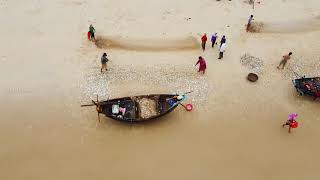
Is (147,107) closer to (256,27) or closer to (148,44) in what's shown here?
(148,44)

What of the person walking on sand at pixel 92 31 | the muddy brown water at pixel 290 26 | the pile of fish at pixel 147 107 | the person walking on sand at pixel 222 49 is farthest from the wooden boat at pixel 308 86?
the person walking on sand at pixel 92 31

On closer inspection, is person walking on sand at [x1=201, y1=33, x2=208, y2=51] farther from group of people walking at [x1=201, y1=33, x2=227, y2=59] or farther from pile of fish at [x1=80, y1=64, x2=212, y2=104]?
pile of fish at [x1=80, y1=64, x2=212, y2=104]

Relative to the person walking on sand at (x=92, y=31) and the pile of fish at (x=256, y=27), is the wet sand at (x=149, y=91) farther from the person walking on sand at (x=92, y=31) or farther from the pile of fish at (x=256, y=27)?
the person walking on sand at (x=92, y=31)

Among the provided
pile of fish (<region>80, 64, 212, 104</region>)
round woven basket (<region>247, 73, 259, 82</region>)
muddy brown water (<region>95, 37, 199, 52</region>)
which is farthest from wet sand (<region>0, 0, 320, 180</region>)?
muddy brown water (<region>95, 37, 199, 52</region>)

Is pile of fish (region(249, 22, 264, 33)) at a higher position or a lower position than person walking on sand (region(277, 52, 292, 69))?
higher

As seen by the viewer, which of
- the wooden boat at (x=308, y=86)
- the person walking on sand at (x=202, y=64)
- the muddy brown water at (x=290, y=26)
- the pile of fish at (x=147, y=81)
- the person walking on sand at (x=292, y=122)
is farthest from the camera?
the muddy brown water at (x=290, y=26)

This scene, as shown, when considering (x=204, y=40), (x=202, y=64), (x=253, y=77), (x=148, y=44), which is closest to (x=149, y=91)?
(x=202, y=64)
